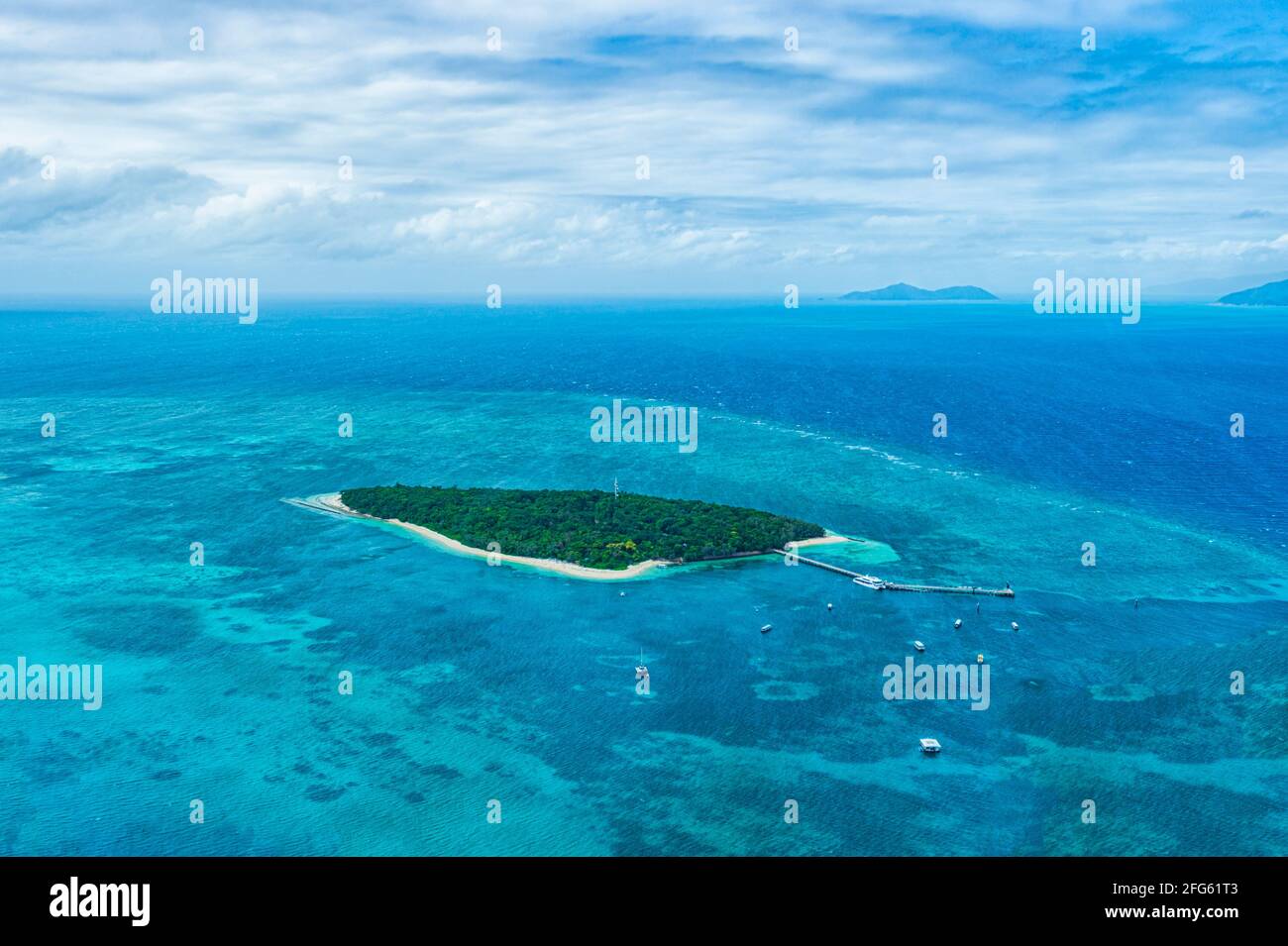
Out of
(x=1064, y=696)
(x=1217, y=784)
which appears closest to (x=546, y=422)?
(x=1064, y=696)

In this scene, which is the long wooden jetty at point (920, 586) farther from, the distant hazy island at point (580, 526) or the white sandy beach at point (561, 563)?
the distant hazy island at point (580, 526)

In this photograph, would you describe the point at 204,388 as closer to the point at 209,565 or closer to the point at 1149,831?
the point at 209,565

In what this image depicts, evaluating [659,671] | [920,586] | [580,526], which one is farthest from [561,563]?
[920,586]

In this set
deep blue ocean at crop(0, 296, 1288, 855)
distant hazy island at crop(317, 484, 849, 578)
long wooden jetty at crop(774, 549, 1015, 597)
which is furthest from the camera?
distant hazy island at crop(317, 484, 849, 578)

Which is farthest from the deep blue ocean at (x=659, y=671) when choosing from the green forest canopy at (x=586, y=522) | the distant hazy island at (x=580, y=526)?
the green forest canopy at (x=586, y=522)

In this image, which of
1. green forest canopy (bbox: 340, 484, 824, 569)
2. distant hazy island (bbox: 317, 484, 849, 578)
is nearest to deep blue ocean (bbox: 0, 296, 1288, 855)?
distant hazy island (bbox: 317, 484, 849, 578)

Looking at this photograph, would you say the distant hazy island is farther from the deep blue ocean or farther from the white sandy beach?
the deep blue ocean
